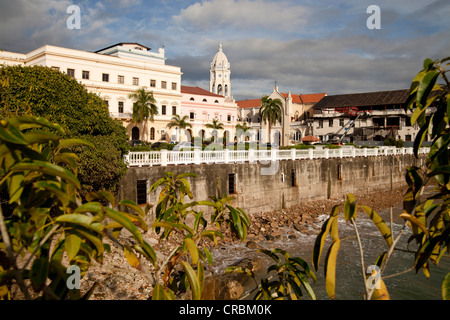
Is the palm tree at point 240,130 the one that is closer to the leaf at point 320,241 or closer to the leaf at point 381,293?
the leaf at point 381,293

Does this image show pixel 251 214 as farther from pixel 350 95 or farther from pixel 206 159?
pixel 350 95

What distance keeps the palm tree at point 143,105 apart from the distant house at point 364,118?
34413 mm

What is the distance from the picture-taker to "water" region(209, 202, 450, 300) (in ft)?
38.2

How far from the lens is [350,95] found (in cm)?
6350

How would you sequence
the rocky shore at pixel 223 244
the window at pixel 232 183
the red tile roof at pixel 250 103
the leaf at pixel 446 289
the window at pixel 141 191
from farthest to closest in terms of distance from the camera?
1. the red tile roof at pixel 250 103
2. the window at pixel 232 183
3. the window at pixel 141 191
4. the rocky shore at pixel 223 244
5. the leaf at pixel 446 289

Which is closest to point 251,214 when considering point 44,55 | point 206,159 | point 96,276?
point 206,159

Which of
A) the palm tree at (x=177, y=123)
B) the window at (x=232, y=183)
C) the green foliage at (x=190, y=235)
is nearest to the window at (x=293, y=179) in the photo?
the window at (x=232, y=183)

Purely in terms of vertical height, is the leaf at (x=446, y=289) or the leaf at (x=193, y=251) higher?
the leaf at (x=193, y=251)

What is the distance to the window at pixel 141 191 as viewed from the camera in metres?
16.2

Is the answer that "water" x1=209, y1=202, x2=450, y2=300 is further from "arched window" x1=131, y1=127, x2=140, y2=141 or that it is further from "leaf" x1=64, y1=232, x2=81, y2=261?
"arched window" x1=131, y1=127, x2=140, y2=141

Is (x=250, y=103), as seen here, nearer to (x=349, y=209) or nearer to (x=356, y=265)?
(x=356, y=265)

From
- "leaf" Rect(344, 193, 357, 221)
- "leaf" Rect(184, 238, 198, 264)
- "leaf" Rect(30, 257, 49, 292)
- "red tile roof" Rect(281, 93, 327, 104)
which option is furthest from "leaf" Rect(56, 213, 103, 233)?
"red tile roof" Rect(281, 93, 327, 104)

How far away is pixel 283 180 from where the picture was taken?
23.6m
